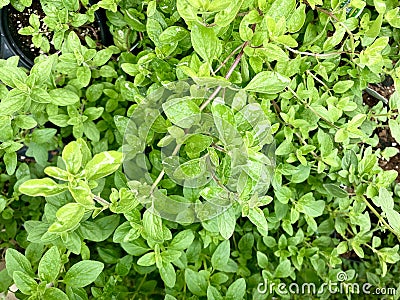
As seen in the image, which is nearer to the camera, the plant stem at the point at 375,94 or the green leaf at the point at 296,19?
the green leaf at the point at 296,19

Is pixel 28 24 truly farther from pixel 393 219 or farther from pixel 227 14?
pixel 393 219

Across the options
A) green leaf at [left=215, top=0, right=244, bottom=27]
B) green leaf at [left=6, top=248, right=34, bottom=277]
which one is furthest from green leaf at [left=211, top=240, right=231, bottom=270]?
green leaf at [left=215, top=0, right=244, bottom=27]

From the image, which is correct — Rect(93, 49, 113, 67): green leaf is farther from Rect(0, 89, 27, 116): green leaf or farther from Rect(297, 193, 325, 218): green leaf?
Rect(297, 193, 325, 218): green leaf

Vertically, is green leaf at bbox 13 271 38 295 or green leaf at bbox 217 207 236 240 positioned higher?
green leaf at bbox 13 271 38 295

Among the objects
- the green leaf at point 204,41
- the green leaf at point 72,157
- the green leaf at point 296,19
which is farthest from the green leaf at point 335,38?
the green leaf at point 72,157

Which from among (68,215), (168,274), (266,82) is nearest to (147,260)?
(168,274)

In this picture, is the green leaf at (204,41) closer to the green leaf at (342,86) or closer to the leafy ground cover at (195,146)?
the leafy ground cover at (195,146)
